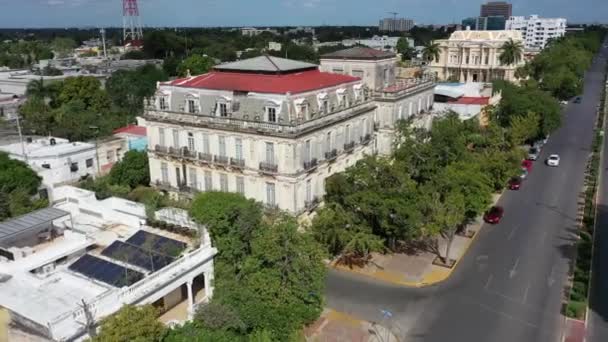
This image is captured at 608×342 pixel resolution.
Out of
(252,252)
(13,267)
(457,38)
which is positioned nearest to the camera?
(13,267)

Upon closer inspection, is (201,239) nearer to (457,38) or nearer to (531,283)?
(531,283)

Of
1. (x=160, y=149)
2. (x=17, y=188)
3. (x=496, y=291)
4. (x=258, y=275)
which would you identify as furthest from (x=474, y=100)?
(x=17, y=188)

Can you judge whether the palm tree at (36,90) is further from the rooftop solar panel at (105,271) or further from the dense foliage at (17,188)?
the rooftop solar panel at (105,271)

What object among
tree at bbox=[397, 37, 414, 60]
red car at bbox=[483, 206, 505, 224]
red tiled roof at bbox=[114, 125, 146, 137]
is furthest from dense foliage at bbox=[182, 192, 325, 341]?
tree at bbox=[397, 37, 414, 60]

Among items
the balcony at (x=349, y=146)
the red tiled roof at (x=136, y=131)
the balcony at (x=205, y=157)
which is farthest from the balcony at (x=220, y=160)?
the red tiled roof at (x=136, y=131)

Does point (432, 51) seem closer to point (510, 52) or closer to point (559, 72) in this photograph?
point (510, 52)

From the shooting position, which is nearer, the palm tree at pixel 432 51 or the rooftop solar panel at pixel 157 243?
the rooftop solar panel at pixel 157 243

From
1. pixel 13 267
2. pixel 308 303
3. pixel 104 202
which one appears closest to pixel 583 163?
pixel 308 303
